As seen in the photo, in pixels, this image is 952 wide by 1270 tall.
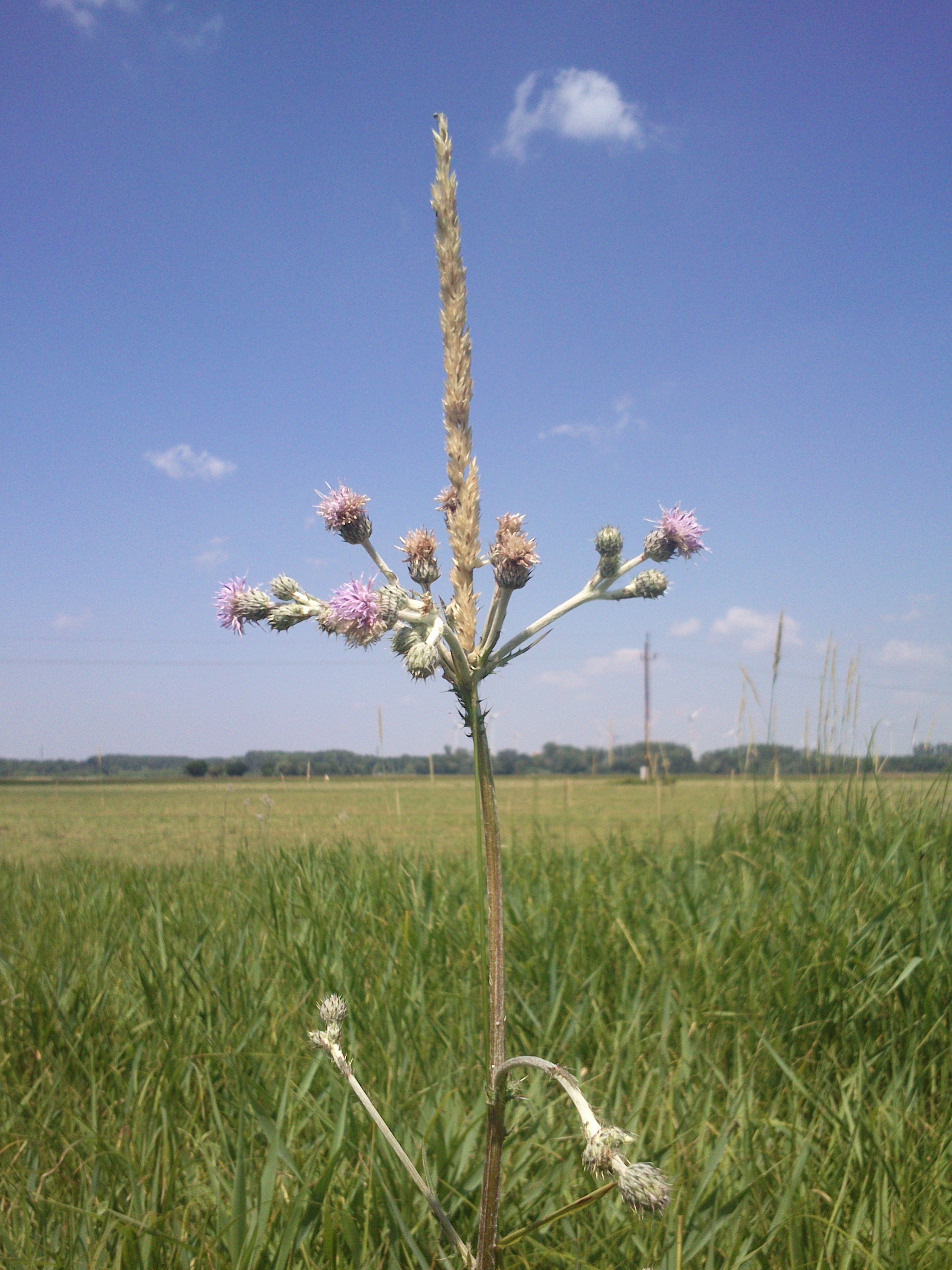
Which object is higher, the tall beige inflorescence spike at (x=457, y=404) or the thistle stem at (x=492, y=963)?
the tall beige inflorescence spike at (x=457, y=404)

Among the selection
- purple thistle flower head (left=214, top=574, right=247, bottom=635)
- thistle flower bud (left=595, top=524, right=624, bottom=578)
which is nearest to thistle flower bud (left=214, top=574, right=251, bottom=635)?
purple thistle flower head (left=214, top=574, right=247, bottom=635)

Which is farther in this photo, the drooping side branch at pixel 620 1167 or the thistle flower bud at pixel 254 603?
the thistle flower bud at pixel 254 603

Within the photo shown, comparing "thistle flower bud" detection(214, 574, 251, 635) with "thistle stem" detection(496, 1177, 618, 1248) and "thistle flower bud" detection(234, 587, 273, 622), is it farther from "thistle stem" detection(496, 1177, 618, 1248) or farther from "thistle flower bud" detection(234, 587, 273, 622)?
"thistle stem" detection(496, 1177, 618, 1248)

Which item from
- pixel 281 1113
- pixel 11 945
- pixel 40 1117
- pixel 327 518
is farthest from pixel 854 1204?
pixel 11 945

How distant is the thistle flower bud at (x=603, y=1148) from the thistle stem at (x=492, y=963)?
7.1 inches

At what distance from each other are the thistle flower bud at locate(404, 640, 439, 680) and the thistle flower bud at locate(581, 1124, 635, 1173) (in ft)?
2.03

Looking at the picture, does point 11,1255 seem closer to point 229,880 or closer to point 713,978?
point 713,978

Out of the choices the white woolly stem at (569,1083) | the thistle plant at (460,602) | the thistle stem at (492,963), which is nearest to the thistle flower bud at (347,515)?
the thistle plant at (460,602)

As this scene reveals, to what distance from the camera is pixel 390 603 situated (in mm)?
1134

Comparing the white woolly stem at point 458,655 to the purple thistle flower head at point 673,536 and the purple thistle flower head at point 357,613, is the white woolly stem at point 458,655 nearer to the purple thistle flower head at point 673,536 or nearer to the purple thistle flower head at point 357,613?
the purple thistle flower head at point 357,613

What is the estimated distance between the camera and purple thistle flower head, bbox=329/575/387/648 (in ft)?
3.80

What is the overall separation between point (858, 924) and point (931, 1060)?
0.73 meters

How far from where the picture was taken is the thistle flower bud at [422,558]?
4.09 ft

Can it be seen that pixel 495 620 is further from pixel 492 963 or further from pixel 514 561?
pixel 492 963
